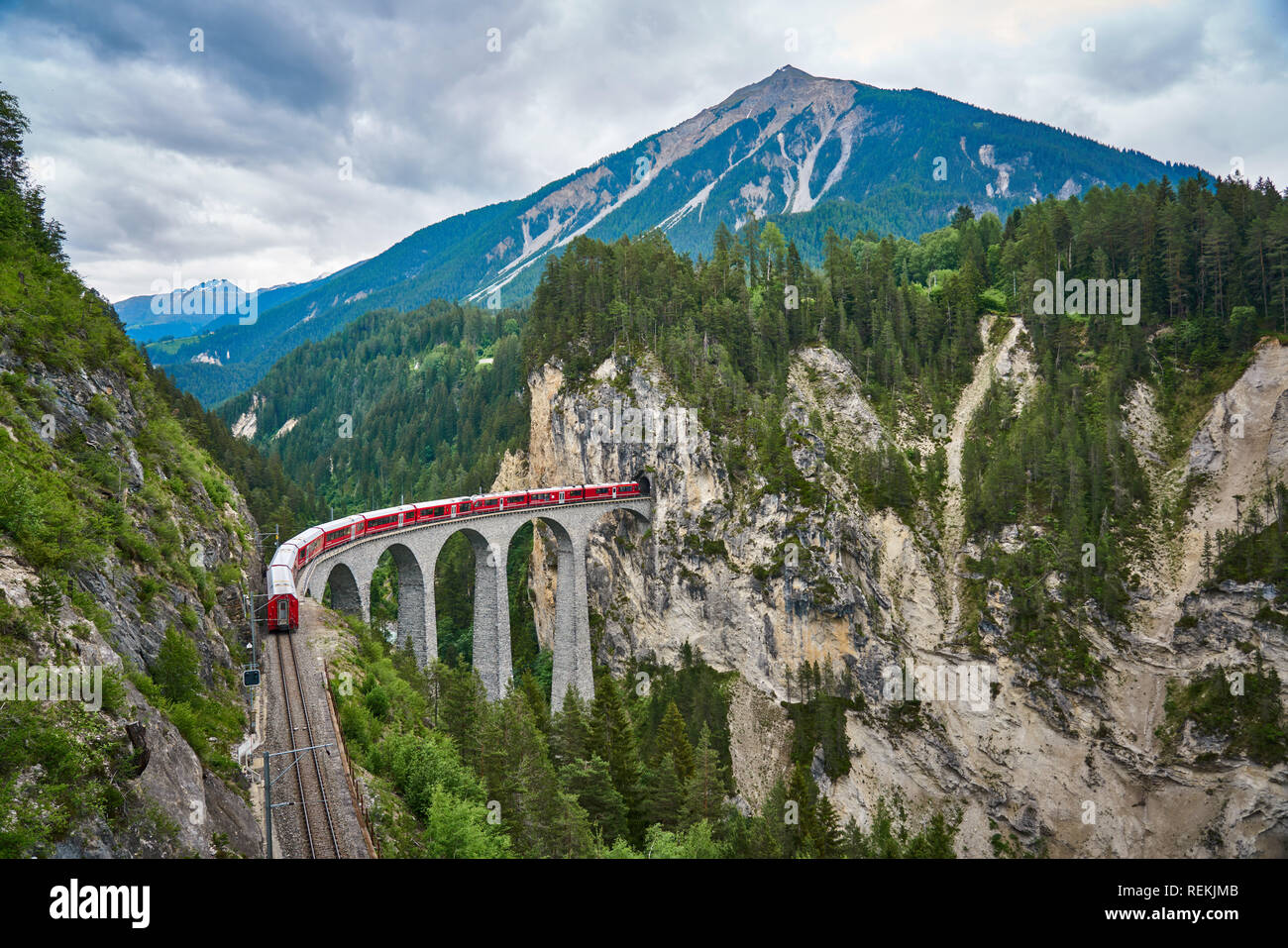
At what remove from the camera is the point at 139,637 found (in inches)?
661

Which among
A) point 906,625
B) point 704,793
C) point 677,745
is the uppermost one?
point 906,625

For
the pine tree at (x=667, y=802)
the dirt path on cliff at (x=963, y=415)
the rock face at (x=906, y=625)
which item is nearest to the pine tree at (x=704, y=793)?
the pine tree at (x=667, y=802)

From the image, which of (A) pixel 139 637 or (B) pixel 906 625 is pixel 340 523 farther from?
(B) pixel 906 625

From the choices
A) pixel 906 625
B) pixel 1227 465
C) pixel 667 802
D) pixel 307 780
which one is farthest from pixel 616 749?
pixel 1227 465

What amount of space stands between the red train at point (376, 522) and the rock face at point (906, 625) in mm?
8345

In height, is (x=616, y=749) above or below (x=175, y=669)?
below

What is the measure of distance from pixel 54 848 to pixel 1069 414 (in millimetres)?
72304

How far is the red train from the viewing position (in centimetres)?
2888

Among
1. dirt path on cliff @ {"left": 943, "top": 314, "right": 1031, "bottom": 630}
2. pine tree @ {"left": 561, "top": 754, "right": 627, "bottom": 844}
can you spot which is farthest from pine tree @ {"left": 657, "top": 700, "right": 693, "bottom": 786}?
dirt path on cliff @ {"left": 943, "top": 314, "right": 1031, "bottom": 630}

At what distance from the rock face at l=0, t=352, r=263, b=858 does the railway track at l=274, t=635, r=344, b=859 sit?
4.35ft

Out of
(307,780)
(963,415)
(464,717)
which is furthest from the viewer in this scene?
(963,415)

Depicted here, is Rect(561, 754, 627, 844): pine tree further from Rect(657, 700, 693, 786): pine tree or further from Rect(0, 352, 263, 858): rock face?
Rect(0, 352, 263, 858): rock face

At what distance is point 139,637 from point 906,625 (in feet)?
193
